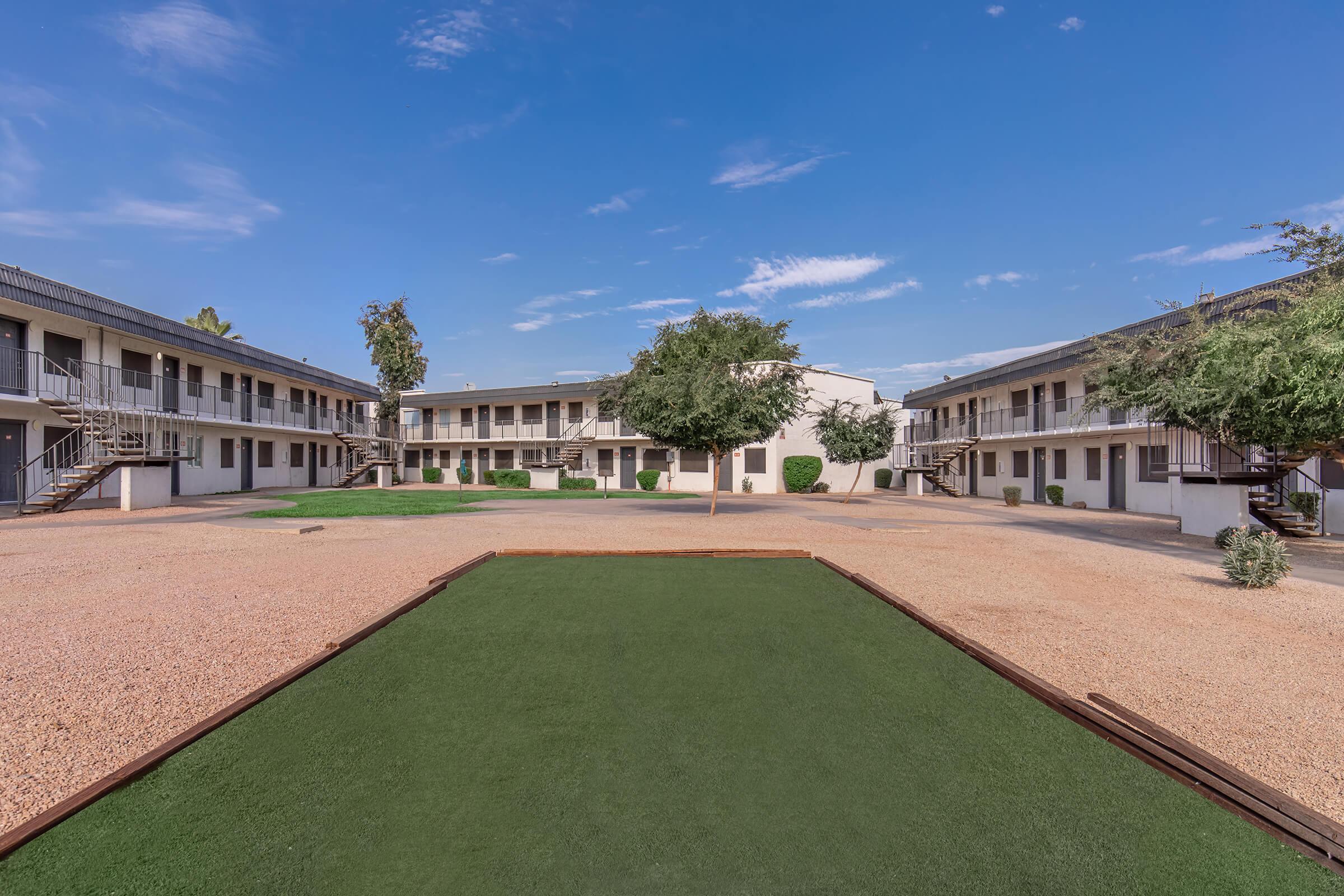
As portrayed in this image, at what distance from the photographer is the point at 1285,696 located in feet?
15.9

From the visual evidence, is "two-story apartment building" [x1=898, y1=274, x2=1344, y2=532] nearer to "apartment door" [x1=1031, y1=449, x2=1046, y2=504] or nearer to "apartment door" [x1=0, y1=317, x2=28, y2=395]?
"apartment door" [x1=1031, y1=449, x2=1046, y2=504]

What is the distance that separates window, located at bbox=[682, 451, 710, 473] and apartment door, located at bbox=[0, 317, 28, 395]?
2554 centimetres

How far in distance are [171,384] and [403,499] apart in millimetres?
9185

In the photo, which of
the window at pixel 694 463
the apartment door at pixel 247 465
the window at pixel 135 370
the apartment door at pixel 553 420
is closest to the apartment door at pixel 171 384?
the window at pixel 135 370

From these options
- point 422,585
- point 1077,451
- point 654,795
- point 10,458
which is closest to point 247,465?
point 10,458

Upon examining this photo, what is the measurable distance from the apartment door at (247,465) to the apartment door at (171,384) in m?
4.21

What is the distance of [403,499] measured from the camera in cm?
2441

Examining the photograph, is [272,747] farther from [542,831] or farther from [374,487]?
[374,487]

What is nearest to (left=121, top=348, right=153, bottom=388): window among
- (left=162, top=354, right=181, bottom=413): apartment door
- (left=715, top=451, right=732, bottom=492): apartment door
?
(left=162, top=354, right=181, bottom=413): apartment door

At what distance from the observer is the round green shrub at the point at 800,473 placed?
112ft

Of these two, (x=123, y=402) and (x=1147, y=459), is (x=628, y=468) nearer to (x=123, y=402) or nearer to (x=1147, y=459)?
(x=123, y=402)

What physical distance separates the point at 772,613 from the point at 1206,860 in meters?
3.96

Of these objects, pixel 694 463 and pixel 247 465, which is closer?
pixel 247 465

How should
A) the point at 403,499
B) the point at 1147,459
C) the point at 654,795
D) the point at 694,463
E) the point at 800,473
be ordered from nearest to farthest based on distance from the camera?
the point at 654,795 < the point at 1147,459 < the point at 403,499 < the point at 800,473 < the point at 694,463
